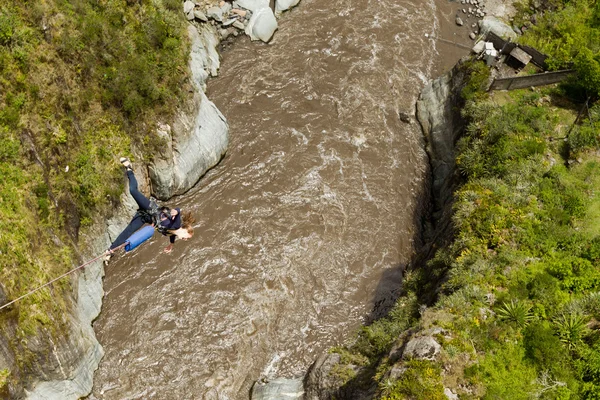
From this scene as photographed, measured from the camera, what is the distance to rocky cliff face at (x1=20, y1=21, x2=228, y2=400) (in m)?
14.4

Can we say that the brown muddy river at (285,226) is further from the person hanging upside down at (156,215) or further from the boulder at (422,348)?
the boulder at (422,348)

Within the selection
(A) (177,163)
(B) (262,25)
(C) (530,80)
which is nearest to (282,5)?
(B) (262,25)

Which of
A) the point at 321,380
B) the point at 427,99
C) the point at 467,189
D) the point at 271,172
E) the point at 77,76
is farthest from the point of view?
the point at 427,99

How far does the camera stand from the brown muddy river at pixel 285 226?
55.4 feet

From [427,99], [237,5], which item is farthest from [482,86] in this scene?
[237,5]

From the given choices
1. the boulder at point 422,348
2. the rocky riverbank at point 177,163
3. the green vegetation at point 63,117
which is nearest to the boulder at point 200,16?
the rocky riverbank at point 177,163

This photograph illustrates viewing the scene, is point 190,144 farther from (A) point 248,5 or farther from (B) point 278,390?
(A) point 248,5

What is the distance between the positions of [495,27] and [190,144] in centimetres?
2224

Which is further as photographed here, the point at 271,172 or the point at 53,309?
the point at 271,172

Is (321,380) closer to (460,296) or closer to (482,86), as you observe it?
(460,296)

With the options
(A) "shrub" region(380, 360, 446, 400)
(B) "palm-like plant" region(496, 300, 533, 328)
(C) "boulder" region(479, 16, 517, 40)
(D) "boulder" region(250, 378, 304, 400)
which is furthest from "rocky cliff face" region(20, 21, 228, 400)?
(C) "boulder" region(479, 16, 517, 40)

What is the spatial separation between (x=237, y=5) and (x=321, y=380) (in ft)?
73.2

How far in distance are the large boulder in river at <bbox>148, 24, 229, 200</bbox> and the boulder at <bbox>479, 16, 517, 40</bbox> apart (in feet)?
63.0

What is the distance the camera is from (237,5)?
89.7 feet
